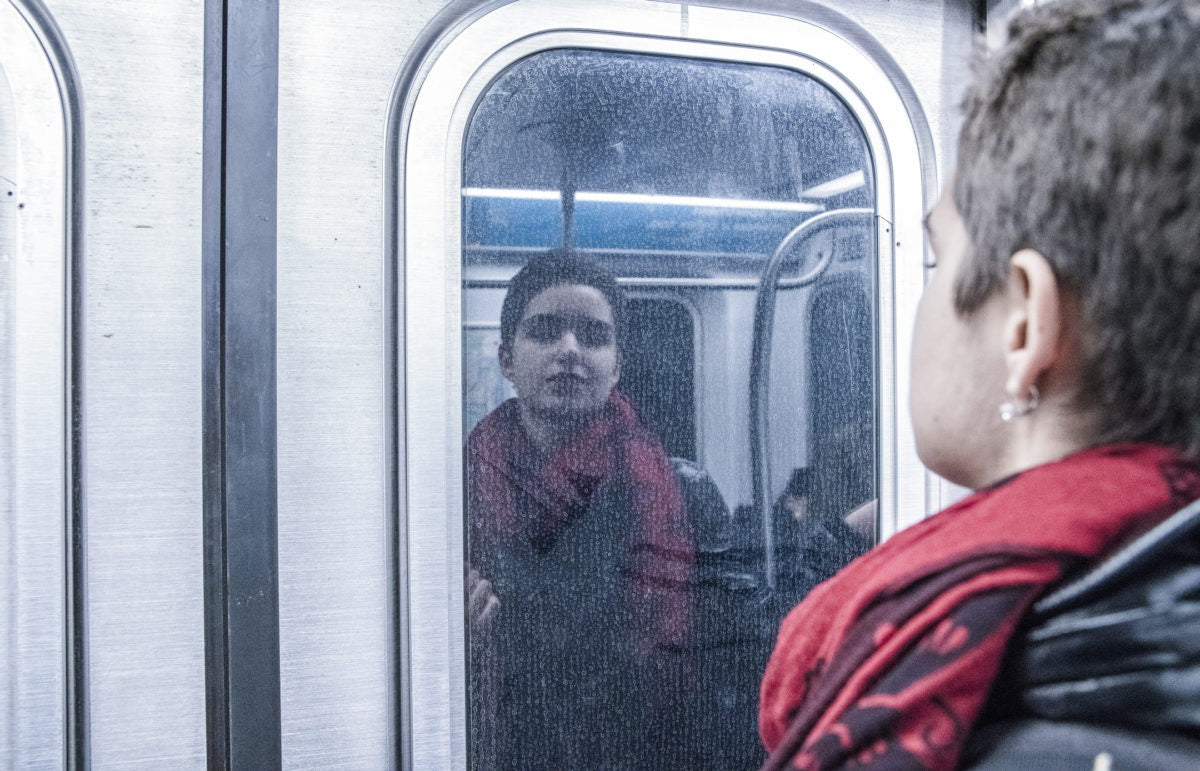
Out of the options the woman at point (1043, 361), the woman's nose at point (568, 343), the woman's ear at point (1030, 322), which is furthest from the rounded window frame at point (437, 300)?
the woman's ear at point (1030, 322)

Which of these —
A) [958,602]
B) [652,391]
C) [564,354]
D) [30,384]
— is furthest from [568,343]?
[958,602]

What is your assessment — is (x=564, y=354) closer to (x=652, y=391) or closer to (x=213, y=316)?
(x=652, y=391)

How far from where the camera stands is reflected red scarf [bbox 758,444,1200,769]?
0.58 m

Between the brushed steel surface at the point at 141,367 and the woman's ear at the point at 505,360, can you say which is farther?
the woman's ear at the point at 505,360

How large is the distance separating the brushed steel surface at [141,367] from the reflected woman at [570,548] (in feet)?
1.27

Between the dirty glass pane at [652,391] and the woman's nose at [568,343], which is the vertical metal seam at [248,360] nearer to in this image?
the dirty glass pane at [652,391]

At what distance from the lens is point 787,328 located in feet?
4.81

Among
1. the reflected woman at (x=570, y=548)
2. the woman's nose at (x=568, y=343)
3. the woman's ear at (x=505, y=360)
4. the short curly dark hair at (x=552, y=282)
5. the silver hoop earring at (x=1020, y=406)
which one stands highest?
the short curly dark hair at (x=552, y=282)

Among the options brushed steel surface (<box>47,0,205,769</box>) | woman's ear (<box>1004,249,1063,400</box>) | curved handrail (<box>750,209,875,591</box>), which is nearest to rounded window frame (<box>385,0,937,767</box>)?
brushed steel surface (<box>47,0,205,769</box>)

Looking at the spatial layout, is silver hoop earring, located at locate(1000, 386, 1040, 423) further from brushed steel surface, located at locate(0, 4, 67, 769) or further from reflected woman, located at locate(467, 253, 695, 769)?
brushed steel surface, located at locate(0, 4, 67, 769)

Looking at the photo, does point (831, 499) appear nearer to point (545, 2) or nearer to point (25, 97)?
point (545, 2)

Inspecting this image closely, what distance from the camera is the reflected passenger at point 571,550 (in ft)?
A: 4.32

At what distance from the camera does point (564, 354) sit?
134 centimetres

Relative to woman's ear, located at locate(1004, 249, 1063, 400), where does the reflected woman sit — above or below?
below
